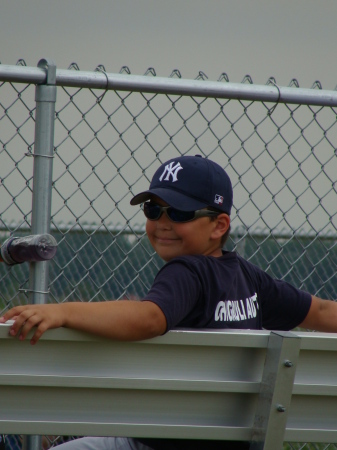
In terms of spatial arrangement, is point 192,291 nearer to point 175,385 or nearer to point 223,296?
point 223,296

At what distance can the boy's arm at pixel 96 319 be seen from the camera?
1558 millimetres

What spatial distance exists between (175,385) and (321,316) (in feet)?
3.33

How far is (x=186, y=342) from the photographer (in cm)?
169

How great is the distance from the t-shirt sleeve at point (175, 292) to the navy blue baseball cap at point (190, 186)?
287 millimetres

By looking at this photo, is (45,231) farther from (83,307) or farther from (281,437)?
(281,437)

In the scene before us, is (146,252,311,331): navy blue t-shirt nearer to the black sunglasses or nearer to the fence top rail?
the black sunglasses

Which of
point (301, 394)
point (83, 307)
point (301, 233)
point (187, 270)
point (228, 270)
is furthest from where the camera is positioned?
point (301, 233)

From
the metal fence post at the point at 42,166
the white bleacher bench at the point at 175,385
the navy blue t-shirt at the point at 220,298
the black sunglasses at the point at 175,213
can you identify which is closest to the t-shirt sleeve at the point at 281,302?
the navy blue t-shirt at the point at 220,298

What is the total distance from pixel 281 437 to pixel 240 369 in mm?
196

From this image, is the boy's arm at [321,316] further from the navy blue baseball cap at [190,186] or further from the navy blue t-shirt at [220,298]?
the navy blue baseball cap at [190,186]

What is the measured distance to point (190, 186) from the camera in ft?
7.43

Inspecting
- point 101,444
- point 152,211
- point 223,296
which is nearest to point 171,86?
point 152,211

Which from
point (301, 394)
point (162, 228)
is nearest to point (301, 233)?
point (162, 228)

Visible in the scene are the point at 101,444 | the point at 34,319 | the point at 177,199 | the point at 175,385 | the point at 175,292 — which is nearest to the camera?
the point at 34,319
